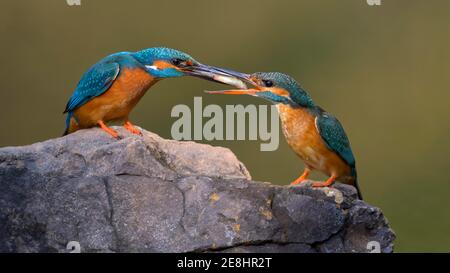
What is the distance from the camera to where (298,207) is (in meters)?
4.43

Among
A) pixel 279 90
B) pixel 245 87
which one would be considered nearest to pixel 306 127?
pixel 279 90

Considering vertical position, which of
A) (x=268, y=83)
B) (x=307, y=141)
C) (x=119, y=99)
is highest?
(x=268, y=83)

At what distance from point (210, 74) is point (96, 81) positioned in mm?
669

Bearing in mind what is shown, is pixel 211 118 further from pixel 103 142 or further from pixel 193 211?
pixel 193 211

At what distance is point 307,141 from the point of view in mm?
4871

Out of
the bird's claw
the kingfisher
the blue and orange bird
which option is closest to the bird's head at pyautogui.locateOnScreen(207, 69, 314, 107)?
the blue and orange bird

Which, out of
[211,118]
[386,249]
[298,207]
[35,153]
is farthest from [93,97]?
[386,249]

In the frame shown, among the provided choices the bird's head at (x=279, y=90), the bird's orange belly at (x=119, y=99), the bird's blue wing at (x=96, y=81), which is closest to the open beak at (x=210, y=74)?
the bird's head at (x=279, y=90)

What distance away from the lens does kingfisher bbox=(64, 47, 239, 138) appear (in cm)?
506

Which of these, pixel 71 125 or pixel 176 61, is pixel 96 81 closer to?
pixel 71 125

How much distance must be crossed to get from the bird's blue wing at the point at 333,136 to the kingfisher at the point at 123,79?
0.65 m

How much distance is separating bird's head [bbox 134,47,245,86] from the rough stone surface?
23.2 inches

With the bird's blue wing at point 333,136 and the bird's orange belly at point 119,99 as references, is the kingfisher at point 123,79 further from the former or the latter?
the bird's blue wing at point 333,136
